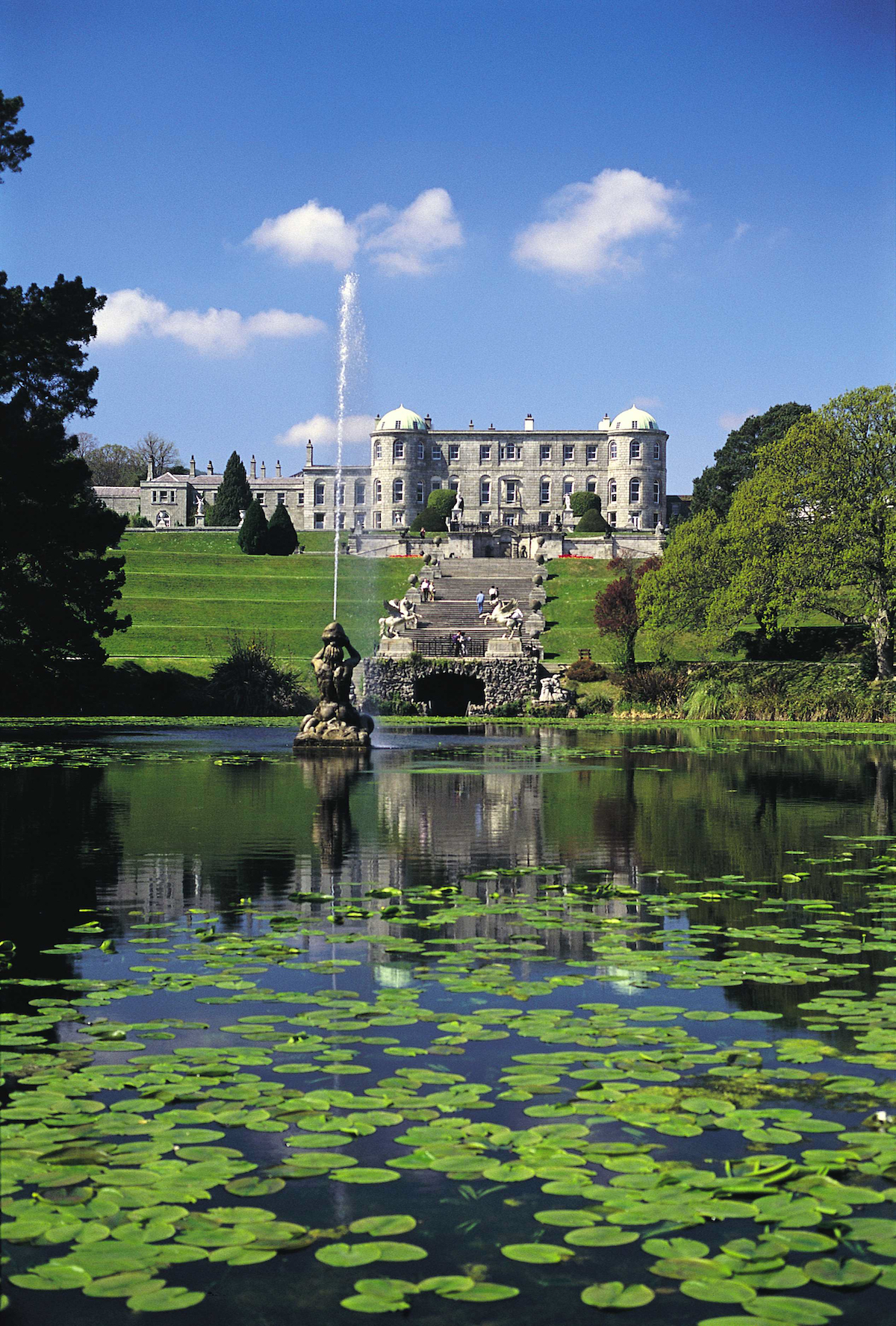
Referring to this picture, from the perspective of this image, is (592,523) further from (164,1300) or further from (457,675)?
(164,1300)

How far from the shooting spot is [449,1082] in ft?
16.8

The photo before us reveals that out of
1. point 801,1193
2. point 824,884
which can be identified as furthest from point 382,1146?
point 824,884

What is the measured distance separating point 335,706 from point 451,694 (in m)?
21.2

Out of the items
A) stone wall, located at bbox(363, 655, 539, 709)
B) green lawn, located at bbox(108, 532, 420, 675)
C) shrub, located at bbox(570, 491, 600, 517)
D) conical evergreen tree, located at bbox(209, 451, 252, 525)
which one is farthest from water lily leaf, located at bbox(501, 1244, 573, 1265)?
shrub, located at bbox(570, 491, 600, 517)

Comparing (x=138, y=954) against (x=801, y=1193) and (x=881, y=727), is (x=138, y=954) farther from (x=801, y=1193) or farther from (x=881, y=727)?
(x=881, y=727)

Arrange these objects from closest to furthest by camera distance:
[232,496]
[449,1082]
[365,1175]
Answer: [365,1175], [449,1082], [232,496]

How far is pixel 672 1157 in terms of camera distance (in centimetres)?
443

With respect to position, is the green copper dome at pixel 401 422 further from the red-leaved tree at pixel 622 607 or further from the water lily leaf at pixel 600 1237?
the water lily leaf at pixel 600 1237

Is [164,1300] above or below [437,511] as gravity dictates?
below

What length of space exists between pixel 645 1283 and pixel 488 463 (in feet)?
435

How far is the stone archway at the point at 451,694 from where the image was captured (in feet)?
149

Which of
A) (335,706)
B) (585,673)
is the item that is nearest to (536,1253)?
(335,706)

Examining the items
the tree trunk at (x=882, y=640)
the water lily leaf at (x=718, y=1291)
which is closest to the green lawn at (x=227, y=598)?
the tree trunk at (x=882, y=640)

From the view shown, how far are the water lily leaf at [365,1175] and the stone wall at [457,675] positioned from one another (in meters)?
39.7
